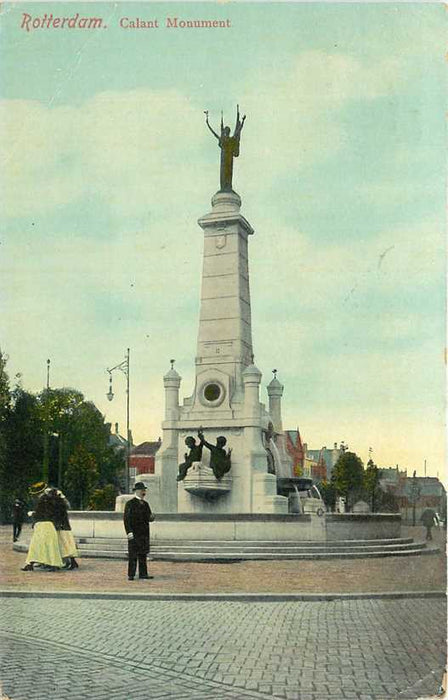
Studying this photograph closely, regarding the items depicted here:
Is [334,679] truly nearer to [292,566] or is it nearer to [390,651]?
[390,651]

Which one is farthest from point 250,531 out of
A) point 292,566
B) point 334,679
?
point 334,679

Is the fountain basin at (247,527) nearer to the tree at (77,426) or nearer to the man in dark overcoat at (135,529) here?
the man in dark overcoat at (135,529)

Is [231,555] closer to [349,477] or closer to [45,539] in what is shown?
[45,539]

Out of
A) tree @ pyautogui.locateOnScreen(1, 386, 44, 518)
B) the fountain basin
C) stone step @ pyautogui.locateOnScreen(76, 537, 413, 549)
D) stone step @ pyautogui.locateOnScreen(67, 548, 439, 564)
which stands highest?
tree @ pyautogui.locateOnScreen(1, 386, 44, 518)

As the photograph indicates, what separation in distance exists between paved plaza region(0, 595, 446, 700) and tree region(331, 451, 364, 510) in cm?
4247

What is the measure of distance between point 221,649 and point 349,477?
45.8 metres

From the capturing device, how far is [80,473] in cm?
4391

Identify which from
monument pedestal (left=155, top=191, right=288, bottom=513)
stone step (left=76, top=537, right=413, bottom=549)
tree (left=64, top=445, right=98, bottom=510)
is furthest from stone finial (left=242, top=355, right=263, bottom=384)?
tree (left=64, top=445, right=98, bottom=510)

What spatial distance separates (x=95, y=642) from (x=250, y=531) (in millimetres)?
11045

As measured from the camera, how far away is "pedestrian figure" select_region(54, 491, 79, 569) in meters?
15.1

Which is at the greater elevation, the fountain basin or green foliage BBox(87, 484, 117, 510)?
the fountain basin

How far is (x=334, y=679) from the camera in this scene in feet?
23.6

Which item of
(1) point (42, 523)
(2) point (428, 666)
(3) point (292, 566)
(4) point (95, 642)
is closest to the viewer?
(2) point (428, 666)

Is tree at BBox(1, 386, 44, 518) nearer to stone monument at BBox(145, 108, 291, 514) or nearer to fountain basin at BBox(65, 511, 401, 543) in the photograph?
stone monument at BBox(145, 108, 291, 514)
